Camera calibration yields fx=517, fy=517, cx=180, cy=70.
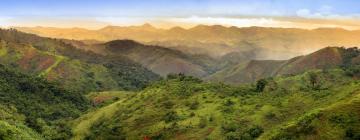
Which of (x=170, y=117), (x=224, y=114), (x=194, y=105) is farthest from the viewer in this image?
(x=194, y=105)

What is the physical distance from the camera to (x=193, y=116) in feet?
434

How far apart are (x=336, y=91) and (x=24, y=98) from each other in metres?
125

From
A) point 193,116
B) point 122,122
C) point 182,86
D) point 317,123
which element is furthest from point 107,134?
point 317,123

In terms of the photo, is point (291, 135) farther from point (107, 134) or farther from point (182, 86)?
point (182, 86)

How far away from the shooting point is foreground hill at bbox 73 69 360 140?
81.8 metres

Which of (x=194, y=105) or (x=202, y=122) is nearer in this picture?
(x=202, y=122)

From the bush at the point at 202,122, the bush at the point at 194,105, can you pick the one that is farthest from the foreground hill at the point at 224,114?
the bush at the point at 202,122

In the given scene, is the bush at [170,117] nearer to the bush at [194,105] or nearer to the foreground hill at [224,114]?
the foreground hill at [224,114]

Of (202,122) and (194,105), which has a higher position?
(194,105)

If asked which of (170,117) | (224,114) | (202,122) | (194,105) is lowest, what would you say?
(170,117)

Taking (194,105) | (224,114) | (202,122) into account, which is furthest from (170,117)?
(224,114)

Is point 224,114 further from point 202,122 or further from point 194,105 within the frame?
point 194,105

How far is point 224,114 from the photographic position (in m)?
128

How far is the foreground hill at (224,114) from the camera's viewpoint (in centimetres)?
8175
